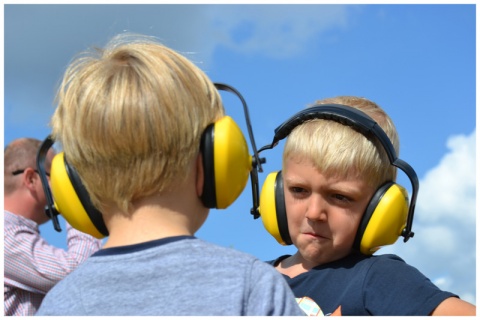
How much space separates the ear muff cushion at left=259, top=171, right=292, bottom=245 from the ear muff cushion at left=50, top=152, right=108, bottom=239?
1086mm

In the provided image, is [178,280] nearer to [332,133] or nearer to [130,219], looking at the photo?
[130,219]

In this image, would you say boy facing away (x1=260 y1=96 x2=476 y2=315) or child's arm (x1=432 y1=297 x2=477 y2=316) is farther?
boy facing away (x1=260 y1=96 x2=476 y2=315)

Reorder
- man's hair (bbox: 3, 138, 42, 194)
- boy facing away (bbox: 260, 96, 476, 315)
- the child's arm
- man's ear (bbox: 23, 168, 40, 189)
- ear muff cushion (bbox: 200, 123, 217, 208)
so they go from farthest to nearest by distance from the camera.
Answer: man's hair (bbox: 3, 138, 42, 194), man's ear (bbox: 23, 168, 40, 189), boy facing away (bbox: 260, 96, 476, 315), the child's arm, ear muff cushion (bbox: 200, 123, 217, 208)

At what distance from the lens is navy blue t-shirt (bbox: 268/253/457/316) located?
2.87 m

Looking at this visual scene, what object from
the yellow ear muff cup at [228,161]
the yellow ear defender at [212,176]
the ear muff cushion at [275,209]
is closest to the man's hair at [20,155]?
the ear muff cushion at [275,209]

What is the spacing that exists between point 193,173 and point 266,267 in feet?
1.11

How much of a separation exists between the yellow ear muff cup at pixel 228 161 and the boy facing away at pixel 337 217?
0.93 metres

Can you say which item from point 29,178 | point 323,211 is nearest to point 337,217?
→ point 323,211

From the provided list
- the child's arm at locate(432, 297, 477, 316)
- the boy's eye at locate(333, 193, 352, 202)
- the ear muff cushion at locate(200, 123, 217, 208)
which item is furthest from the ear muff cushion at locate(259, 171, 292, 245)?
the ear muff cushion at locate(200, 123, 217, 208)

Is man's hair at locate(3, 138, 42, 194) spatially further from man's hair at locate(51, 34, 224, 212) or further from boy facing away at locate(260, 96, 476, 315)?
man's hair at locate(51, 34, 224, 212)

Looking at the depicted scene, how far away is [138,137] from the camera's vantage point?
200 cm

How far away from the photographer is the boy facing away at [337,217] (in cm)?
296

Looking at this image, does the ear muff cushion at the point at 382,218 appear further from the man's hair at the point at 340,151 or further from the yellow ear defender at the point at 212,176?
the yellow ear defender at the point at 212,176

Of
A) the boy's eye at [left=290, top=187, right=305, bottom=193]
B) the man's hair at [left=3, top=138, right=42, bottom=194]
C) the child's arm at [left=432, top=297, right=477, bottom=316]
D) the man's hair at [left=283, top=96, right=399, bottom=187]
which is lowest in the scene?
the child's arm at [left=432, top=297, right=477, bottom=316]
